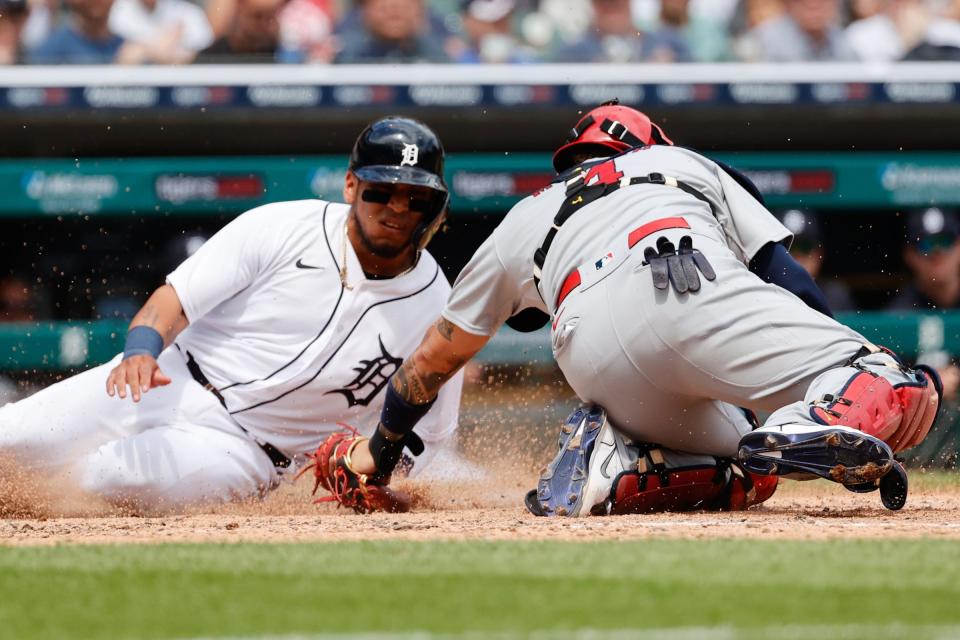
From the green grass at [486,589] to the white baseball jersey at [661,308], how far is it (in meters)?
0.65

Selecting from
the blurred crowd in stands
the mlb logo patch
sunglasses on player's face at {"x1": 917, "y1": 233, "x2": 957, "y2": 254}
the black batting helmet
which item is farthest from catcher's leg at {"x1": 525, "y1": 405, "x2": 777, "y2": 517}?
the blurred crowd in stands

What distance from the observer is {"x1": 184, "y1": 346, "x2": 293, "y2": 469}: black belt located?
16.1ft

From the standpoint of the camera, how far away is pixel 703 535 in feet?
11.5

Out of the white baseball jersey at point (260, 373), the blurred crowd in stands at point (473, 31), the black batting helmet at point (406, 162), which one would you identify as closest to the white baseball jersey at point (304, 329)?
the white baseball jersey at point (260, 373)

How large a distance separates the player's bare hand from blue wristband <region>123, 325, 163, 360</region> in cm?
3

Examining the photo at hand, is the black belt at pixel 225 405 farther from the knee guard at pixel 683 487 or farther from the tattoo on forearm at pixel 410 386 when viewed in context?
the knee guard at pixel 683 487

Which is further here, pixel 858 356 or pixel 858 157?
pixel 858 157

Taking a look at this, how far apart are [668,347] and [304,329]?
1459 millimetres

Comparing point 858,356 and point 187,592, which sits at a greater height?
point 858,356

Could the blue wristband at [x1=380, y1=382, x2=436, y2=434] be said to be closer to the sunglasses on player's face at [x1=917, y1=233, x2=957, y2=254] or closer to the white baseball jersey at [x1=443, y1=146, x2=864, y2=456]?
the white baseball jersey at [x1=443, y1=146, x2=864, y2=456]

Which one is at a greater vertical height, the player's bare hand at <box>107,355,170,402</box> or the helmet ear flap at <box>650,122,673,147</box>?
the helmet ear flap at <box>650,122,673,147</box>

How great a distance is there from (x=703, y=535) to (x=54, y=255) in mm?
6081

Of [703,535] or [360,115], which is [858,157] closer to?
[360,115]

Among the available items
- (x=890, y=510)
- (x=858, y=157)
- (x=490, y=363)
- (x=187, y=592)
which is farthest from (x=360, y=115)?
(x=187, y=592)
